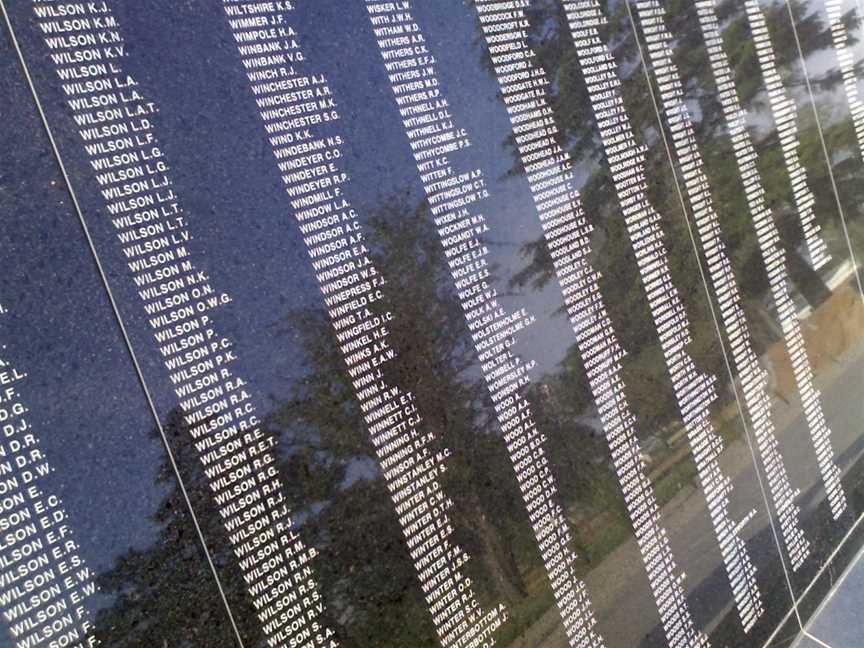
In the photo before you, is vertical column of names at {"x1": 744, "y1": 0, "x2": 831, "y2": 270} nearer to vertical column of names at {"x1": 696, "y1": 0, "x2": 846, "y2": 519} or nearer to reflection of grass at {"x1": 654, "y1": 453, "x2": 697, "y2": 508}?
vertical column of names at {"x1": 696, "y1": 0, "x2": 846, "y2": 519}

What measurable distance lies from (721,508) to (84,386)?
2063mm

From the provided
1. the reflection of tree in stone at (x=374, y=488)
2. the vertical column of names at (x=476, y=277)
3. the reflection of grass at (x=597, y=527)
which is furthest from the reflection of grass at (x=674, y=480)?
the vertical column of names at (x=476, y=277)

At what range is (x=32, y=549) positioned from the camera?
50.9 inches

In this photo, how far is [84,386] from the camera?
54.0 inches

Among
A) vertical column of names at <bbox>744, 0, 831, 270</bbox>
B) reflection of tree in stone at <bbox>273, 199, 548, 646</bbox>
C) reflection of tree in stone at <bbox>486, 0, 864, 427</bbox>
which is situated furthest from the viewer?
vertical column of names at <bbox>744, 0, 831, 270</bbox>

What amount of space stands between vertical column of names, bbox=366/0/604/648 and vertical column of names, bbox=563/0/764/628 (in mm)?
578

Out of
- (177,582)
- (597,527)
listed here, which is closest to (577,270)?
(597,527)

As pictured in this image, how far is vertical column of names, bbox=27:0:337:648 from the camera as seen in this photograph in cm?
143

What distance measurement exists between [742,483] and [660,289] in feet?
2.51

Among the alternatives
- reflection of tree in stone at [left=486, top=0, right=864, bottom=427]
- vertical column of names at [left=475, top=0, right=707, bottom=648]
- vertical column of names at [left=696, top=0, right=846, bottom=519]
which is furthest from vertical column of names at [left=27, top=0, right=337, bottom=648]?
vertical column of names at [left=696, top=0, right=846, bottom=519]

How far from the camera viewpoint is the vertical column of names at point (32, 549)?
1271 millimetres

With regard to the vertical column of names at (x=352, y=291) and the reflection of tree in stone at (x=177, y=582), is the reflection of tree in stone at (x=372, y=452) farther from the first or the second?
the reflection of tree in stone at (x=177, y=582)

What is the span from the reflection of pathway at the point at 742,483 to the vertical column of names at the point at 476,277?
108 millimetres

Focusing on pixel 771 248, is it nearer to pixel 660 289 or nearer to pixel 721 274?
pixel 721 274
